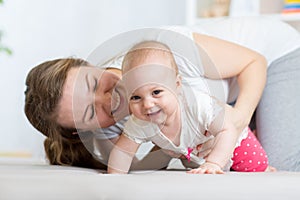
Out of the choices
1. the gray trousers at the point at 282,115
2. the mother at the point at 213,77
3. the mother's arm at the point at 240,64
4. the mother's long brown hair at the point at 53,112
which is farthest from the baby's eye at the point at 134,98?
the gray trousers at the point at 282,115

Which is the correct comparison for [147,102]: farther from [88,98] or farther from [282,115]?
[282,115]

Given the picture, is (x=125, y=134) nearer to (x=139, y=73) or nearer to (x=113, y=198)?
(x=139, y=73)

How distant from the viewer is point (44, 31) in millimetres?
3029

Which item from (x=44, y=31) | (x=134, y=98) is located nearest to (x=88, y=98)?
(x=134, y=98)

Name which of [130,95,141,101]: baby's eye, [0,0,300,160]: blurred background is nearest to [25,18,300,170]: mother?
[130,95,141,101]: baby's eye

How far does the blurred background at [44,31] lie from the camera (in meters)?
2.97

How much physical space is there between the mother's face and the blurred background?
161 cm

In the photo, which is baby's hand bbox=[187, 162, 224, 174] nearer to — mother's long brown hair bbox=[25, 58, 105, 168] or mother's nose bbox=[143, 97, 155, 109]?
mother's nose bbox=[143, 97, 155, 109]

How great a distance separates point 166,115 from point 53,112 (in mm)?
350

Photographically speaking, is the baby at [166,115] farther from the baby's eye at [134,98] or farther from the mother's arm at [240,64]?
the mother's arm at [240,64]

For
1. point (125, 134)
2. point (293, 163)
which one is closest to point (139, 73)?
point (125, 134)

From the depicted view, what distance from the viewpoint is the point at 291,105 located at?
1655 millimetres

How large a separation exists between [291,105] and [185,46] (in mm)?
425

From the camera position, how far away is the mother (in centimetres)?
132
